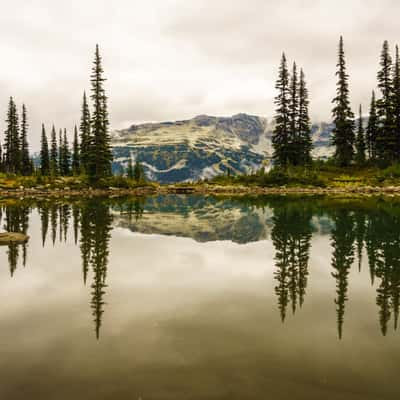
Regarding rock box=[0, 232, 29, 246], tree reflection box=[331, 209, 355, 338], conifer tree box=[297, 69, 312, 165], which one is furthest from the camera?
conifer tree box=[297, 69, 312, 165]

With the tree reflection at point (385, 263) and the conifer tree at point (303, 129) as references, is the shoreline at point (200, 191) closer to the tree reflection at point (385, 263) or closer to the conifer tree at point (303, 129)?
the conifer tree at point (303, 129)

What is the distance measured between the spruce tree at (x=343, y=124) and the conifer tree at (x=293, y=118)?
6558 mm

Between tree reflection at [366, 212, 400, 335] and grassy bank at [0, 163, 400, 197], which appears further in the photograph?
grassy bank at [0, 163, 400, 197]

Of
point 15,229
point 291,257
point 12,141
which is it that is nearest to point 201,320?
point 291,257

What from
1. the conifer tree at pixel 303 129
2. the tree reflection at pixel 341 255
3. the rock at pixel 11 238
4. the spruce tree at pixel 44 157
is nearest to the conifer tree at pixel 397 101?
the conifer tree at pixel 303 129

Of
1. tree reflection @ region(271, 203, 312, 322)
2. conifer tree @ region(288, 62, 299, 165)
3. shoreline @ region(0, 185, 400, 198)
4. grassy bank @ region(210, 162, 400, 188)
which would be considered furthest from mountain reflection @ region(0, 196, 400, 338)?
conifer tree @ region(288, 62, 299, 165)

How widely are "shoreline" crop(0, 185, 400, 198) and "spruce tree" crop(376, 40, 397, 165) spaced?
45.4ft

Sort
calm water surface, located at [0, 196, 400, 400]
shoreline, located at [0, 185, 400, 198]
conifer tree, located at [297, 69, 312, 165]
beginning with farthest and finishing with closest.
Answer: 1. conifer tree, located at [297, 69, 312, 165]
2. shoreline, located at [0, 185, 400, 198]
3. calm water surface, located at [0, 196, 400, 400]

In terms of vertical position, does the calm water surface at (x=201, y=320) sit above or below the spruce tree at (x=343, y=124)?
below

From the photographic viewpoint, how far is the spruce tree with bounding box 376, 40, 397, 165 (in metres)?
65.8

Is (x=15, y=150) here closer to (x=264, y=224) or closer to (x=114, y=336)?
(x=264, y=224)

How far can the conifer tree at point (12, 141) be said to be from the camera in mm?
95438

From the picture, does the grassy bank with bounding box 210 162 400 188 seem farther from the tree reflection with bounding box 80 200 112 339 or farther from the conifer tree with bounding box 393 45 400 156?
the tree reflection with bounding box 80 200 112 339

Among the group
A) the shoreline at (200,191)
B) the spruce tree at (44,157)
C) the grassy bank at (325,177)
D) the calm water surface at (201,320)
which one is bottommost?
the calm water surface at (201,320)
